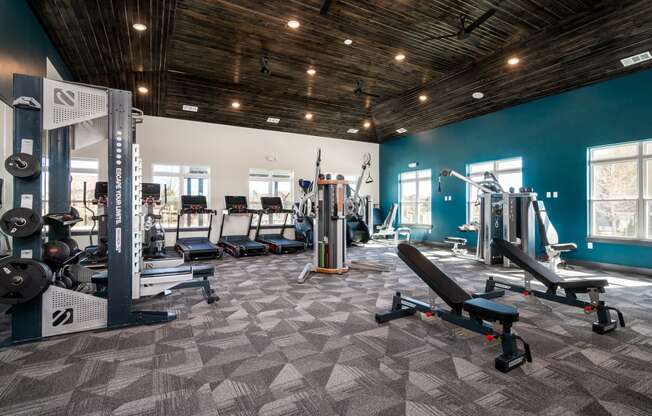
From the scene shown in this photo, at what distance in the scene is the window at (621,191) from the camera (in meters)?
6.05

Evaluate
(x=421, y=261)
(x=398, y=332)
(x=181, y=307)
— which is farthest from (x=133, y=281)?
(x=421, y=261)

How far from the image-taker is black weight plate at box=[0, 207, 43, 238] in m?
2.72

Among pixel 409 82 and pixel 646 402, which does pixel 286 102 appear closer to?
pixel 409 82

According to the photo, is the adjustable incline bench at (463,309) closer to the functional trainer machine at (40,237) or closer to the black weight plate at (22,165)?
the functional trainer machine at (40,237)

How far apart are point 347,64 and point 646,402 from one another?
6.70m

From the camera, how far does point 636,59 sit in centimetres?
560

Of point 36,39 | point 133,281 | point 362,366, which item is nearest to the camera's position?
point 362,366

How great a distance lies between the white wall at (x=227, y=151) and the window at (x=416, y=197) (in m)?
2.34

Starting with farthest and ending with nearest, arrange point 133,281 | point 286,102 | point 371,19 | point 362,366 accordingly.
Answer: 1. point 286,102
2. point 371,19
3. point 133,281
4. point 362,366

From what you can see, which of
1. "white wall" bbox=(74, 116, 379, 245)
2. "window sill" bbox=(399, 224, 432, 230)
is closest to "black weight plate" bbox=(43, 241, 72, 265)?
"white wall" bbox=(74, 116, 379, 245)

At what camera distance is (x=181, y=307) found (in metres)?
3.94

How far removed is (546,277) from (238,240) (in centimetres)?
736

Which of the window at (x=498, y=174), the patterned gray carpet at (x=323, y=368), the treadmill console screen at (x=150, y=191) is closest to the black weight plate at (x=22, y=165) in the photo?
the patterned gray carpet at (x=323, y=368)

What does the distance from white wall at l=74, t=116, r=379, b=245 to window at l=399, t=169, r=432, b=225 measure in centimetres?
234
